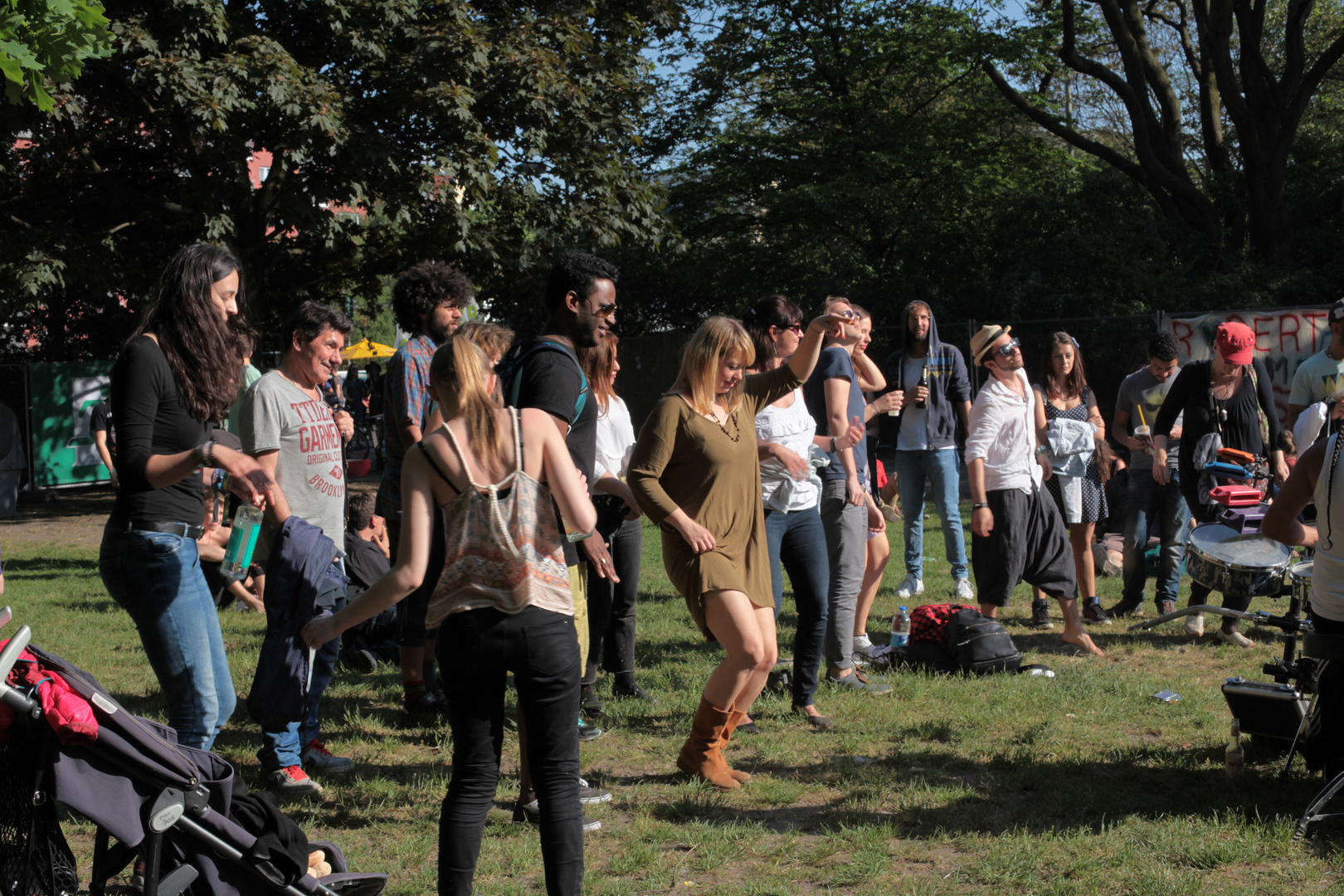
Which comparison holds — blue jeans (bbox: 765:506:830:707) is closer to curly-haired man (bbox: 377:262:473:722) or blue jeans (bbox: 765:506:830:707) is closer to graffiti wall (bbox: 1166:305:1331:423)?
curly-haired man (bbox: 377:262:473:722)

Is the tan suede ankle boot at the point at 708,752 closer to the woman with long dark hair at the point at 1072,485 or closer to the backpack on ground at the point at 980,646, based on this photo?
the backpack on ground at the point at 980,646

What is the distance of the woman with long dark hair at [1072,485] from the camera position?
7641 millimetres

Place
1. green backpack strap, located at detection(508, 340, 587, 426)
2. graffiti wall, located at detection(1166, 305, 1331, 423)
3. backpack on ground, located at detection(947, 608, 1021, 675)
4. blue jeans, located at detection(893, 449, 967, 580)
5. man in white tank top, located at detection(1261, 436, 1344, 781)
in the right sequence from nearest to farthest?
green backpack strap, located at detection(508, 340, 587, 426) → man in white tank top, located at detection(1261, 436, 1344, 781) → backpack on ground, located at detection(947, 608, 1021, 675) → blue jeans, located at detection(893, 449, 967, 580) → graffiti wall, located at detection(1166, 305, 1331, 423)

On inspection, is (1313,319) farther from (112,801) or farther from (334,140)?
(112,801)

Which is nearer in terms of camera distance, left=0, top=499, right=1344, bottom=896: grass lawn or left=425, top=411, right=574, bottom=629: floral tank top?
left=425, top=411, right=574, bottom=629: floral tank top

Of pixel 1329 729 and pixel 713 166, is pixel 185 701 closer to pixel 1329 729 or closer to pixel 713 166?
pixel 1329 729

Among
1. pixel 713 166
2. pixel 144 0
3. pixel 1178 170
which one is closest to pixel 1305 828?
pixel 144 0

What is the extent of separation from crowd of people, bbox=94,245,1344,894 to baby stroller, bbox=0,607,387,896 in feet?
1.74

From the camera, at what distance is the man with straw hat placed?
Result: 6.52 m

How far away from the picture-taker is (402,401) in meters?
5.36

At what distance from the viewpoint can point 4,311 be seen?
1587 centimetres

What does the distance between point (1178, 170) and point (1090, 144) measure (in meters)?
1.65

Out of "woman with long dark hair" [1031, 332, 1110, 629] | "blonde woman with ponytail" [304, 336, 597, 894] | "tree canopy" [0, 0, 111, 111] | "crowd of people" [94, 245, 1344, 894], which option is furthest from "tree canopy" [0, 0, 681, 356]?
"blonde woman with ponytail" [304, 336, 597, 894]

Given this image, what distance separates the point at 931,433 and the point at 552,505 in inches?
216
